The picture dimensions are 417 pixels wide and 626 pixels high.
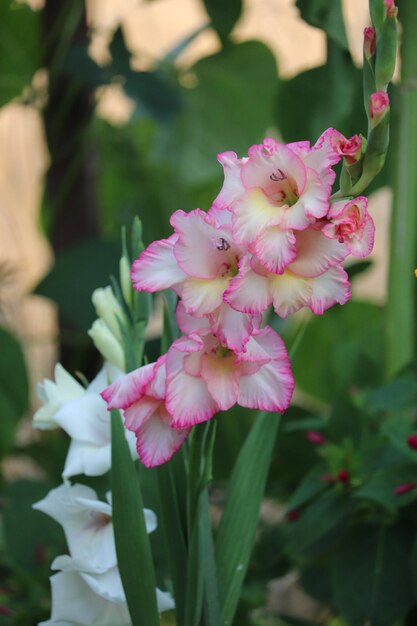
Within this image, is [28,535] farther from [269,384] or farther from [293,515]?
[269,384]

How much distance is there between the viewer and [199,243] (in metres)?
0.35

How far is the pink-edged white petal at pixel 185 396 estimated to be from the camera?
0.35 meters

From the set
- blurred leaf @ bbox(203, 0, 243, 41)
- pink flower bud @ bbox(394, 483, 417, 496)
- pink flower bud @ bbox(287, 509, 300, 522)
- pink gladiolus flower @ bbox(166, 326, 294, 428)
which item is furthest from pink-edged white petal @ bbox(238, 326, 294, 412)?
blurred leaf @ bbox(203, 0, 243, 41)

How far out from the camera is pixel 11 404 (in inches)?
38.4

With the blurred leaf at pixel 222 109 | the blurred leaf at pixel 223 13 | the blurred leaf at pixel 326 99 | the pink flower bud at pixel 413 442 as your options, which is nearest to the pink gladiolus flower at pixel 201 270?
the pink flower bud at pixel 413 442

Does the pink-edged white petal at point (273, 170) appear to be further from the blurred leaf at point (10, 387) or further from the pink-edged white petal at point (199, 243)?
the blurred leaf at point (10, 387)

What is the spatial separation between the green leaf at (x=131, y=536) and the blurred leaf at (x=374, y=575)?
8.5 inches

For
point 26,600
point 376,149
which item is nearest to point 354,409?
point 26,600

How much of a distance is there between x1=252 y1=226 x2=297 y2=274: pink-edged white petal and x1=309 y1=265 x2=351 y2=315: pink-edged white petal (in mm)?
20

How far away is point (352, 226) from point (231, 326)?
0.06 meters

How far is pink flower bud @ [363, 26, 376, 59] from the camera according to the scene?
0.36m

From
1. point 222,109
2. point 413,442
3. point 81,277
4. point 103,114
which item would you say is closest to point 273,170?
point 413,442

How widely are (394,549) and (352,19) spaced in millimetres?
876

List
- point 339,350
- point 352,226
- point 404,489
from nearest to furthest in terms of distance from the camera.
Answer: point 352,226
point 404,489
point 339,350
